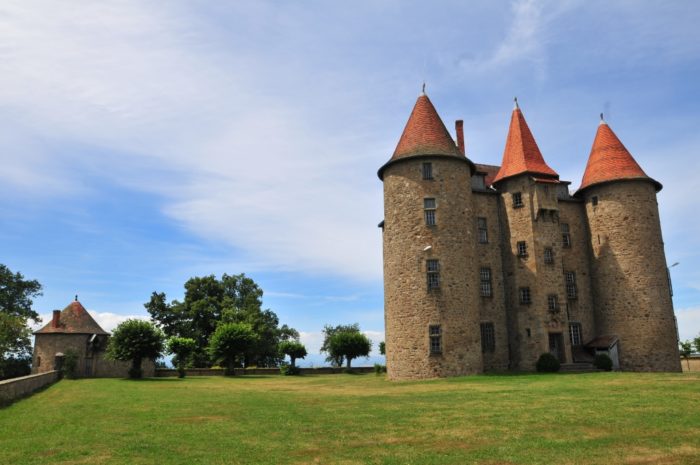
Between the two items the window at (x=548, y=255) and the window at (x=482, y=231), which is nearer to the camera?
the window at (x=548, y=255)

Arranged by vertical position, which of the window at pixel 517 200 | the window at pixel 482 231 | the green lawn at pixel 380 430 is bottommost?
the green lawn at pixel 380 430

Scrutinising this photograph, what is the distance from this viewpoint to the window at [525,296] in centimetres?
3459

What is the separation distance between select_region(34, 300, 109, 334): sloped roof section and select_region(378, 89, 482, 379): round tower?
28.7 metres

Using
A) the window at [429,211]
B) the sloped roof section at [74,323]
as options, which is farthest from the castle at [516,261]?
the sloped roof section at [74,323]

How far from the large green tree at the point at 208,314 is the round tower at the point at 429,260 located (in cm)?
2949

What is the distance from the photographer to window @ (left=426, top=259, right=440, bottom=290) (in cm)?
3172

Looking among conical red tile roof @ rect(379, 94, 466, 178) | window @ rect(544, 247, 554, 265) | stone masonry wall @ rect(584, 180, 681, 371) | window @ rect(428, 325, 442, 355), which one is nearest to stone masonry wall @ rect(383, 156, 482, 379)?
window @ rect(428, 325, 442, 355)

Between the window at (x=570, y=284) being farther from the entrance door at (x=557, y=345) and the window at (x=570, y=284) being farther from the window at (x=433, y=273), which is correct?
the window at (x=433, y=273)

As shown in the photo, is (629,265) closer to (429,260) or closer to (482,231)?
(482,231)

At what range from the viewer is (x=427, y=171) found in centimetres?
3319

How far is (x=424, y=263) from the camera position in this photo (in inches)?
1261

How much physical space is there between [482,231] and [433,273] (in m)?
6.53

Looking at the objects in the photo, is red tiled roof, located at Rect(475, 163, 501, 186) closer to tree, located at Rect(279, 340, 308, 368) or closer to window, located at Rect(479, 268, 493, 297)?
window, located at Rect(479, 268, 493, 297)

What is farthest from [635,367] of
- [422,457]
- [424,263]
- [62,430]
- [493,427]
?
[62,430]
